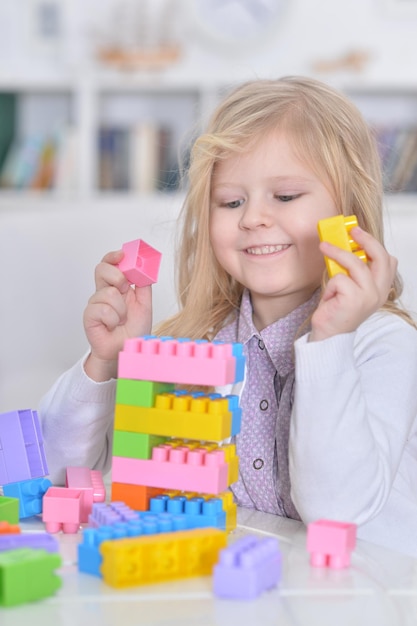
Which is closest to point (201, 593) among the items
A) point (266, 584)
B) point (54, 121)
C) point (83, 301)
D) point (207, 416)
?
point (266, 584)

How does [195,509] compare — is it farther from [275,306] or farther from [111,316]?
[275,306]

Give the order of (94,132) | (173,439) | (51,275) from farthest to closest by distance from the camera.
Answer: (94,132)
(51,275)
(173,439)

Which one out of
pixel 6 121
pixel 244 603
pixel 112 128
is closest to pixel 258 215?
pixel 244 603

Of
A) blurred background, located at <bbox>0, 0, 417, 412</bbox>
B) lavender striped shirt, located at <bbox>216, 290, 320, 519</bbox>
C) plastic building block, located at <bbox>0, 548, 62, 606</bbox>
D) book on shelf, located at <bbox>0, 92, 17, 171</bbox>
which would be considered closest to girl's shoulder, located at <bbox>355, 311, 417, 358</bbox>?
lavender striped shirt, located at <bbox>216, 290, 320, 519</bbox>

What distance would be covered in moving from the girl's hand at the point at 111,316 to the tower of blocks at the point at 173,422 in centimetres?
30

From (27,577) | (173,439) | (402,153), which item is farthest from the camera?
(402,153)

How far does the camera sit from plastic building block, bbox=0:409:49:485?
0.94 meters

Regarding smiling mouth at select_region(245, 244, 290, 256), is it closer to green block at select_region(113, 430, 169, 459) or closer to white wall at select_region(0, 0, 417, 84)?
green block at select_region(113, 430, 169, 459)

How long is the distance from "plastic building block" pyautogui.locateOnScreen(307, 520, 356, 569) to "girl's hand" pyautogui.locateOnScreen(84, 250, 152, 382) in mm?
479

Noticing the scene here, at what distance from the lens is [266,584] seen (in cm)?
70

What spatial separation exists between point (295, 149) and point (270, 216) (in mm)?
95

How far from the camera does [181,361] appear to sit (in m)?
0.84

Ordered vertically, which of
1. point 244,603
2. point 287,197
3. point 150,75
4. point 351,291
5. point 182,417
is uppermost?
point 150,75

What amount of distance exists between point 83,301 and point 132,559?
1696 millimetres
